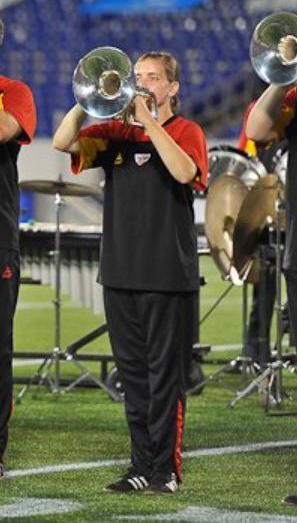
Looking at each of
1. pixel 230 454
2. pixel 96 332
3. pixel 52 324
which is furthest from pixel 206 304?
pixel 230 454

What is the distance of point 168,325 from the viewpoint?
4836mm

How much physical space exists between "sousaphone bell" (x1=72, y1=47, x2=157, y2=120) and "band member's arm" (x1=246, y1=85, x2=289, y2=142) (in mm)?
369

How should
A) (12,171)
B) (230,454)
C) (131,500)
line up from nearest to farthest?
(131,500) → (12,171) → (230,454)

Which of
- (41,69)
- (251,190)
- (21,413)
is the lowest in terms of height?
(21,413)

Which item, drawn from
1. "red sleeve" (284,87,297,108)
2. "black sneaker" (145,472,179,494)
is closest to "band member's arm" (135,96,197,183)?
"red sleeve" (284,87,297,108)

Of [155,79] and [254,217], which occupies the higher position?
[155,79]

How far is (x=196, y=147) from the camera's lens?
15.7ft

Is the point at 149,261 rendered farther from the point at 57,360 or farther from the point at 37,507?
the point at 57,360

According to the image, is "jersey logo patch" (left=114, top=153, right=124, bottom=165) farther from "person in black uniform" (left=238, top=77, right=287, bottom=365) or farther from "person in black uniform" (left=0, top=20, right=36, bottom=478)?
"person in black uniform" (left=238, top=77, right=287, bottom=365)

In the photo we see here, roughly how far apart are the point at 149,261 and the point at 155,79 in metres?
0.60

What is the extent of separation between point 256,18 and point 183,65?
4.74 feet

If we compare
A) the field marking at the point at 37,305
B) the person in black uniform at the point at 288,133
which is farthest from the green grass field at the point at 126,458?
the field marking at the point at 37,305

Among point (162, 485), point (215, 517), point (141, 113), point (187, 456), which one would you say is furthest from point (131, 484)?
point (141, 113)

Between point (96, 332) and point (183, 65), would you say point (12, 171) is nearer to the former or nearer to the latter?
point (96, 332)
